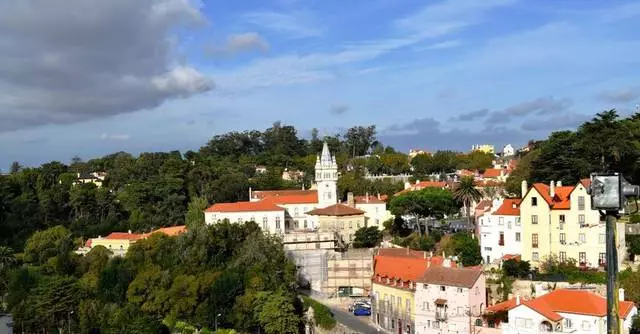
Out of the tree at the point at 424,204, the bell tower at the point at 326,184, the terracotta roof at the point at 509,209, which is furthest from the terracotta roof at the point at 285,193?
the terracotta roof at the point at 509,209

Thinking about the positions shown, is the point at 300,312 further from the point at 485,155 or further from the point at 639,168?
the point at 485,155

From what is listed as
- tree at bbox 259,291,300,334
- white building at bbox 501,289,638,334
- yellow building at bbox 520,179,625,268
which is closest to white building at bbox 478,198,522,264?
yellow building at bbox 520,179,625,268

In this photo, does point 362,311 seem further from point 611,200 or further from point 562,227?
point 611,200

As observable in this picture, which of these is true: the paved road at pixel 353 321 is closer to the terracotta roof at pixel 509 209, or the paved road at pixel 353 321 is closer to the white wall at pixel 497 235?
the white wall at pixel 497 235

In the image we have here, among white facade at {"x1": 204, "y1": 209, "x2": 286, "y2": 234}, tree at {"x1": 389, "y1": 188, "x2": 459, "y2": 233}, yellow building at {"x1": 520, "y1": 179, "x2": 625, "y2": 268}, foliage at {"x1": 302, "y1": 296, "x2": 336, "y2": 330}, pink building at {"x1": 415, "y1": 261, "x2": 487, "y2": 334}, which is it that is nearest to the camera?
pink building at {"x1": 415, "y1": 261, "x2": 487, "y2": 334}

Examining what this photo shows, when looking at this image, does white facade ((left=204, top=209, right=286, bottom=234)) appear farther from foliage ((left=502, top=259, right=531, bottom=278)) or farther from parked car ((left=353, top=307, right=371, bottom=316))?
foliage ((left=502, top=259, right=531, bottom=278))
